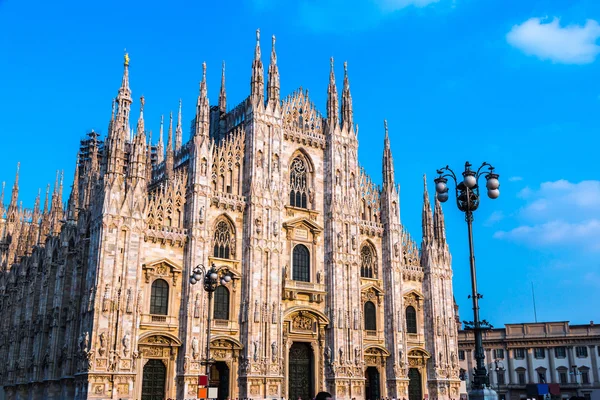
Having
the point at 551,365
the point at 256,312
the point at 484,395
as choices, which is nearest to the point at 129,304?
the point at 256,312

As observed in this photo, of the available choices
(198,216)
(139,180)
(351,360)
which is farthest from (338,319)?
(139,180)

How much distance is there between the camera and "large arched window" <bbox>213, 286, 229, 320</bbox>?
39.5m

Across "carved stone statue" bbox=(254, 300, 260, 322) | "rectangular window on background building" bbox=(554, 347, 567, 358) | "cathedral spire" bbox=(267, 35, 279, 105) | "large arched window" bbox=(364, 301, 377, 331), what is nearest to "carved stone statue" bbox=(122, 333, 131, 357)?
"carved stone statue" bbox=(254, 300, 260, 322)

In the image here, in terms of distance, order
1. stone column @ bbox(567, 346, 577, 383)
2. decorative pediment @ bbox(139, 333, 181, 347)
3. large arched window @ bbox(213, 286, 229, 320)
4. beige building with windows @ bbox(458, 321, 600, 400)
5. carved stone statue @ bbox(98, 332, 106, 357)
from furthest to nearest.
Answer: stone column @ bbox(567, 346, 577, 383), beige building with windows @ bbox(458, 321, 600, 400), large arched window @ bbox(213, 286, 229, 320), decorative pediment @ bbox(139, 333, 181, 347), carved stone statue @ bbox(98, 332, 106, 357)

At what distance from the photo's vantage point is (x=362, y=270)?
47500 millimetres

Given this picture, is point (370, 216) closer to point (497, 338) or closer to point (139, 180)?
point (139, 180)

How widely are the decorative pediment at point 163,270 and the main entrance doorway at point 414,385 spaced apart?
20115mm

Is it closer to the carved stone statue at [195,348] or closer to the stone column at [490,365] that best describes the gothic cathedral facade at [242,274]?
the carved stone statue at [195,348]

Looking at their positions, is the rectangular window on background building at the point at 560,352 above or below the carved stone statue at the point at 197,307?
below

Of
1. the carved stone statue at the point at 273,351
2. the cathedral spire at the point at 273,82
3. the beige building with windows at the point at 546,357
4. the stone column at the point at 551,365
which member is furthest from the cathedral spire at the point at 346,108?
the stone column at the point at 551,365

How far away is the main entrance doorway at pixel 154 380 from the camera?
36156 millimetres

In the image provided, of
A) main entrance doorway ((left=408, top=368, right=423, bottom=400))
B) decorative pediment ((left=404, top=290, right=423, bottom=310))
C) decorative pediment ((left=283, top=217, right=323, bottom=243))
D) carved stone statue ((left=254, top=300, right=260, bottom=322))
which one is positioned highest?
decorative pediment ((left=283, top=217, right=323, bottom=243))

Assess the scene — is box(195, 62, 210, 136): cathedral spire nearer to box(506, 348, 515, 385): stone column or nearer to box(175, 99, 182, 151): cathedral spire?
box(175, 99, 182, 151): cathedral spire

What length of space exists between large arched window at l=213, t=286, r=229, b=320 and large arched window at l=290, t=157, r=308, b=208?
8.48 m
